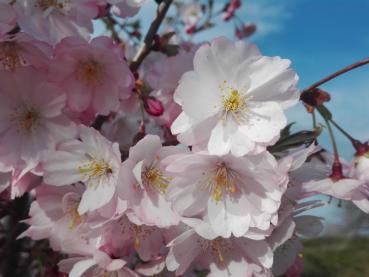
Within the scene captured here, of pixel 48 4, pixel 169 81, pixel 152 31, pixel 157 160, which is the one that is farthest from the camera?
pixel 152 31

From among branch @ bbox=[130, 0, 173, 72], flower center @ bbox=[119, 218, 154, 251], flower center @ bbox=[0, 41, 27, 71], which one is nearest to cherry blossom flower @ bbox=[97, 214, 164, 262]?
flower center @ bbox=[119, 218, 154, 251]

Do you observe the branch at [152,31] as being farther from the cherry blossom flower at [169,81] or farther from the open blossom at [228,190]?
the open blossom at [228,190]

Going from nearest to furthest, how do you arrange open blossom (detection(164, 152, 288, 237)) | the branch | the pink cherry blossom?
open blossom (detection(164, 152, 288, 237)), the branch, the pink cherry blossom

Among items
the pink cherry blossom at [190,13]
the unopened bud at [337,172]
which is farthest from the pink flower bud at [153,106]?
the pink cherry blossom at [190,13]

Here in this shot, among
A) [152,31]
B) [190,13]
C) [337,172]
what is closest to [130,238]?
[337,172]

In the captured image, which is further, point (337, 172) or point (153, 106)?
point (153, 106)

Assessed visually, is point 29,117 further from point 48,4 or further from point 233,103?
point 233,103

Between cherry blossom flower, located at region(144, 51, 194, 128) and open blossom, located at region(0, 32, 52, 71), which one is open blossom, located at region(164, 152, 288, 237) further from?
open blossom, located at region(0, 32, 52, 71)
